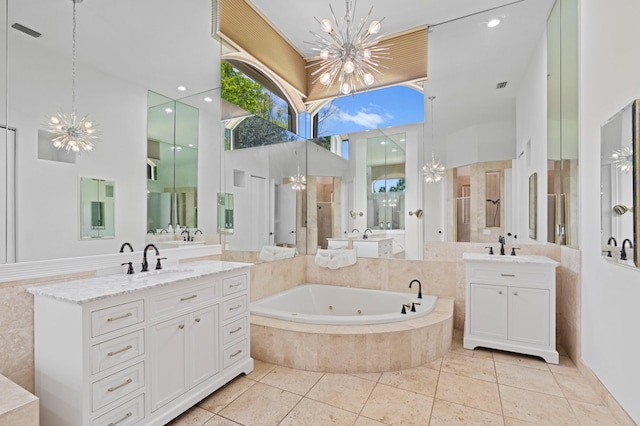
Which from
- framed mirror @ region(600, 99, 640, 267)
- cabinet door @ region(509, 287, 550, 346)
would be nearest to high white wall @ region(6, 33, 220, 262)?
framed mirror @ region(600, 99, 640, 267)

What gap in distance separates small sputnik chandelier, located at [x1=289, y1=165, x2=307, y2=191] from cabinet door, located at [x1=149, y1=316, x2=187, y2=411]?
94.8 inches

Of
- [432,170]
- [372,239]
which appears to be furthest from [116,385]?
A: [432,170]

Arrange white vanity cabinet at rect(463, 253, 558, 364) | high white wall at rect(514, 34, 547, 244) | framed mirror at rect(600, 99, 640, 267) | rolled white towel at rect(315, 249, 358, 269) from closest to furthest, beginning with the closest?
framed mirror at rect(600, 99, 640, 267) → white vanity cabinet at rect(463, 253, 558, 364) → high white wall at rect(514, 34, 547, 244) → rolled white towel at rect(315, 249, 358, 269)

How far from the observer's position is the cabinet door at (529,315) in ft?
8.68

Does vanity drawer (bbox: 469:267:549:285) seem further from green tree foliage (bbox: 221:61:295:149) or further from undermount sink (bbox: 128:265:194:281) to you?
green tree foliage (bbox: 221:61:295:149)

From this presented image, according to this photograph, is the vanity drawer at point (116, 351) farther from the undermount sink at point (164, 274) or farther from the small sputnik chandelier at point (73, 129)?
the small sputnik chandelier at point (73, 129)

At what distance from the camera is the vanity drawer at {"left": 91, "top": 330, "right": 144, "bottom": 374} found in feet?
4.94

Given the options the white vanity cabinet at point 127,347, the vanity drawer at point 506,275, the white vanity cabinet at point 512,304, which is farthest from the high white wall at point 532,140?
the white vanity cabinet at point 127,347

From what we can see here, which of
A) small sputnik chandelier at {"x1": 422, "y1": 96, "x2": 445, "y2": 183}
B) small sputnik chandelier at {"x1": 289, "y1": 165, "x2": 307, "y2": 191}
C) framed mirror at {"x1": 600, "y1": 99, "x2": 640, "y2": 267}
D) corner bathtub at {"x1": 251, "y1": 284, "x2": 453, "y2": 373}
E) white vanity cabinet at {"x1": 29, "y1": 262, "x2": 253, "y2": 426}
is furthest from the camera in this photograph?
small sputnik chandelier at {"x1": 289, "y1": 165, "x2": 307, "y2": 191}

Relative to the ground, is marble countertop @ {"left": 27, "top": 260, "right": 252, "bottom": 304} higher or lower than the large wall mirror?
lower

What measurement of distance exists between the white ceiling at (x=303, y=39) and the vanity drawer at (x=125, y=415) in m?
2.11

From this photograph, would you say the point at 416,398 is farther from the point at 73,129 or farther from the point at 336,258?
the point at 73,129

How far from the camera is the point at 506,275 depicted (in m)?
2.77

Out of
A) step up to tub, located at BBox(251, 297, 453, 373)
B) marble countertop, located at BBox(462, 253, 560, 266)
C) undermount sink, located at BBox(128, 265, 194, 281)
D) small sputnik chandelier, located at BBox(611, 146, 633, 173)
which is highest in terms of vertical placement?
small sputnik chandelier, located at BBox(611, 146, 633, 173)
